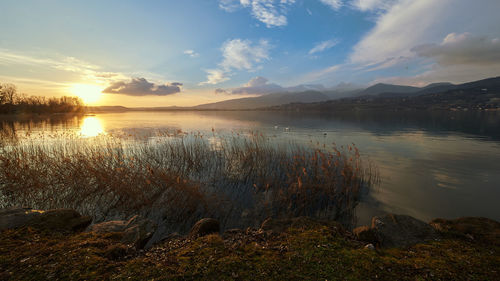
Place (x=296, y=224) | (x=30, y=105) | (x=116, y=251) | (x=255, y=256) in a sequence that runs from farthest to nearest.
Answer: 1. (x=30, y=105)
2. (x=296, y=224)
3. (x=116, y=251)
4. (x=255, y=256)

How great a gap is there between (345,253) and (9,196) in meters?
16.3

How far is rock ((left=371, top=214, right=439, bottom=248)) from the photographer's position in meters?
5.90

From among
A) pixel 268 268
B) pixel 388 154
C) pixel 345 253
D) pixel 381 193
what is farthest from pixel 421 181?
pixel 268 268

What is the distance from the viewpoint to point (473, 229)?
236 inches

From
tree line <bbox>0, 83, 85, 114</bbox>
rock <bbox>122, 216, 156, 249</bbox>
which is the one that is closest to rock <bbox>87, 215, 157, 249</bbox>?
rock <bbox>122, 216, 156, 249</bbox>

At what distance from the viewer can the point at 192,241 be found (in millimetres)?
5703

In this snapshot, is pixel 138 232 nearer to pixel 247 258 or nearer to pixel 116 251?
pixel 116 251

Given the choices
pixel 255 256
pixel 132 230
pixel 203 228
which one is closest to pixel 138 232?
pixel 132 230

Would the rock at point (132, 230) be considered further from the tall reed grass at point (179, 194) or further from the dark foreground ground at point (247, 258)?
the tall reed grass at point (179, 194)

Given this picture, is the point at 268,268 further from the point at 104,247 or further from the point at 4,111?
the point at 4,111

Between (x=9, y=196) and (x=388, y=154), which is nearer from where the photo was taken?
(x=9, y=196)

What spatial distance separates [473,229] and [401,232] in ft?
7.11

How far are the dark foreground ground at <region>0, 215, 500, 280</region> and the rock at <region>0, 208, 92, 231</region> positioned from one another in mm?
349

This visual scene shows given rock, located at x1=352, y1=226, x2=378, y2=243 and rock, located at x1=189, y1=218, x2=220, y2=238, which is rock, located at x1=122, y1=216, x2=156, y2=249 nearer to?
rock, located at x1=189, y1=218, x2=220, y2=238
